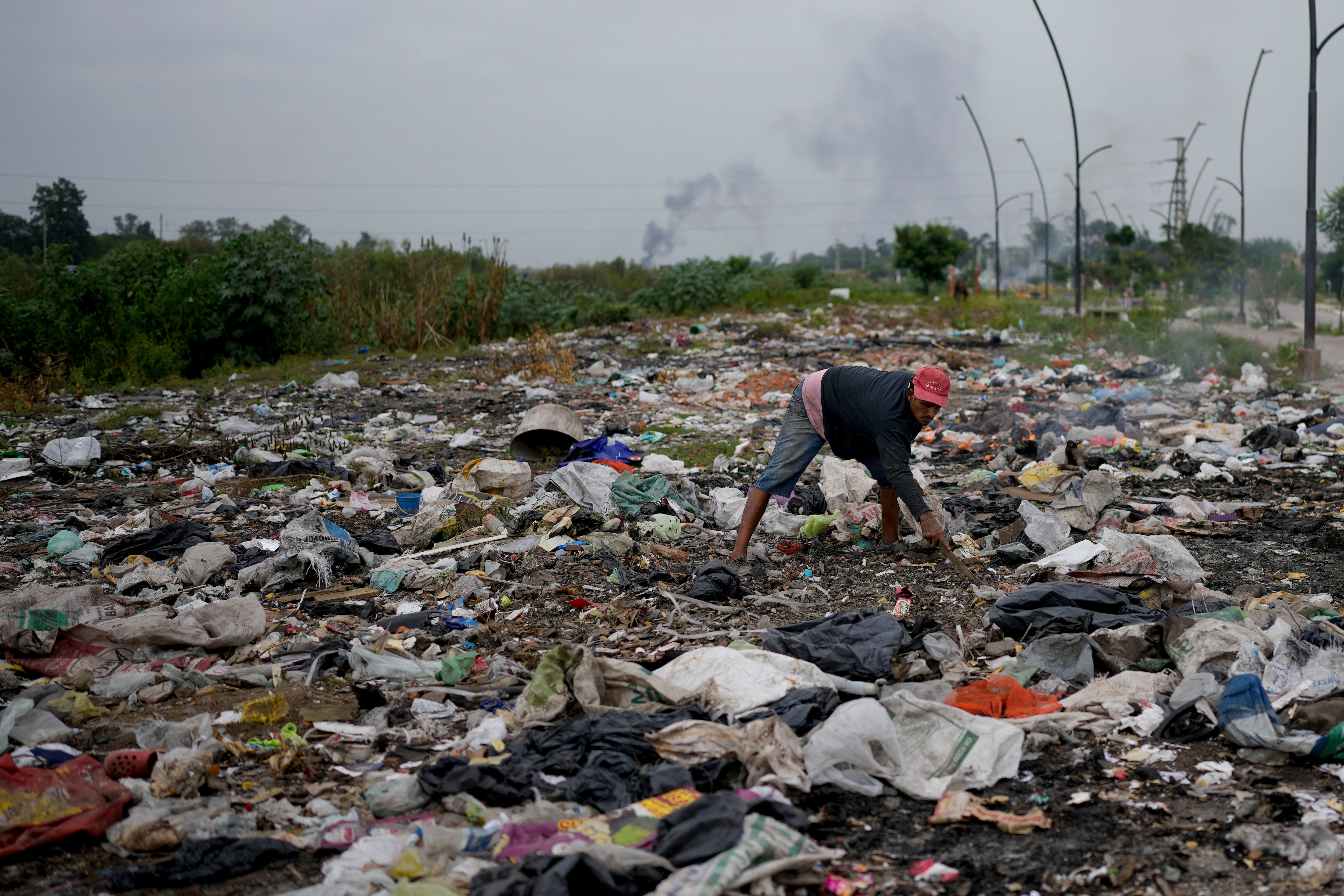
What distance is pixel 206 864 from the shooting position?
96.3 inches

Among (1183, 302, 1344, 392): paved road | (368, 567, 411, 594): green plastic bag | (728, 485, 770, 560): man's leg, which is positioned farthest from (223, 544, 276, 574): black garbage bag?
(1183, 302, 1344, 392): paved road

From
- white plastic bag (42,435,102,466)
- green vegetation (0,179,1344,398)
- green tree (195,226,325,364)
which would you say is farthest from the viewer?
green tree (195,226,325,364)

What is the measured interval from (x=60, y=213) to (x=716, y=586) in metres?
41.2

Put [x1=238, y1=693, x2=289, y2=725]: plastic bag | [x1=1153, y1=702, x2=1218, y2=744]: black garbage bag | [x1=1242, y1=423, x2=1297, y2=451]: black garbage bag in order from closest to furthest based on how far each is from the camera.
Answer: [x1=1153, y1=702, x2=1218, y2=744]: black garbage bag < [x1=238, y1=693, x2=289, y2=725]: plastic bag < [x1=1242, y1=423, x2=1297, y2=451]: black garbage bag

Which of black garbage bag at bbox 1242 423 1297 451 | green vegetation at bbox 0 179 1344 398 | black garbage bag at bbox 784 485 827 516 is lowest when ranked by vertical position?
black garbage bag at bbox 784 485 827 516

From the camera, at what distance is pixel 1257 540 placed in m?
5.49

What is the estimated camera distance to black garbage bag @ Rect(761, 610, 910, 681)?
359cm

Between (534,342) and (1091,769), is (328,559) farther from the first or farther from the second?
(534,342)

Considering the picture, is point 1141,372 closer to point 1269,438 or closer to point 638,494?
point 1269,438

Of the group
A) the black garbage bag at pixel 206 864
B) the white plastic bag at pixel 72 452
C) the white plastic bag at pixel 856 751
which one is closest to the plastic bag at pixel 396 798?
the black garbage bag at pixel 206 864

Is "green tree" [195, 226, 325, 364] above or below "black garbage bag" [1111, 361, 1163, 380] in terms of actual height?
above

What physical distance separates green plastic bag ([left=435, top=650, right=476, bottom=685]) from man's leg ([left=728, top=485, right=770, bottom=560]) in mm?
1844

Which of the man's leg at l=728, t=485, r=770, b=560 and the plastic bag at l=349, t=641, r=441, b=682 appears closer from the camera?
the plastic bag at l=349, t=641, r=441, b=682

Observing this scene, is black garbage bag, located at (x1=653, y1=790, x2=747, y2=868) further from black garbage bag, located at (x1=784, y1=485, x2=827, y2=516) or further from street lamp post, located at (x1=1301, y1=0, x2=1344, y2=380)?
street lamp post, located at (x1=1301, y1=0, x2=1344, y2=380)
